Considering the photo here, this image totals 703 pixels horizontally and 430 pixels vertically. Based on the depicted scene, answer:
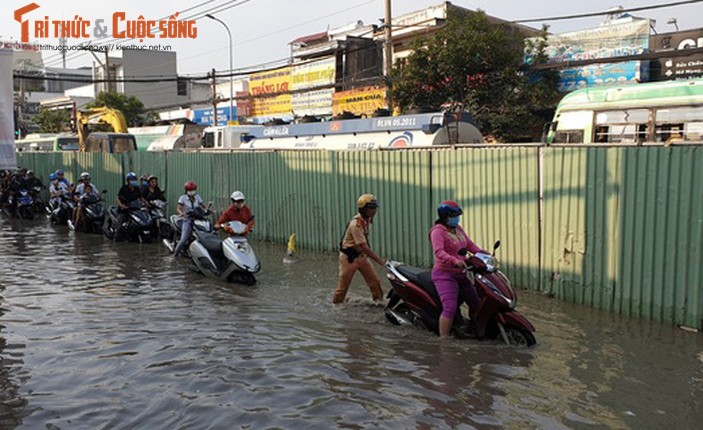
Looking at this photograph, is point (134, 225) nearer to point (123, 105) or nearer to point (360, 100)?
point (360, 100)

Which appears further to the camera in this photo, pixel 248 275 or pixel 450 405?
pixel 248 275

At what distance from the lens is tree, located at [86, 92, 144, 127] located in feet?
152

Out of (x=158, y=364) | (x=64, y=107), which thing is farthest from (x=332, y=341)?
(x=64, y=107)

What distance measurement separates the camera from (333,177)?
12.4 m

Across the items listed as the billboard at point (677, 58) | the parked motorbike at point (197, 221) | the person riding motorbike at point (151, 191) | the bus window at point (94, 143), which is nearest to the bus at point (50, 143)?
the bus window at point (94, 143)

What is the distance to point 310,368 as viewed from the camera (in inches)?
218

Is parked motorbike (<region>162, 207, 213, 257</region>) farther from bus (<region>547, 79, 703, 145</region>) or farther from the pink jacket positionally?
bus (<region>547, 79, 703, 145</region>)

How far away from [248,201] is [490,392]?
1073 centimetres

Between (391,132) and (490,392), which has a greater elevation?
(391,132)

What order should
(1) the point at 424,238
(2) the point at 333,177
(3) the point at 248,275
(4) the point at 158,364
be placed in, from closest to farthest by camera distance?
(4) the point at 158,364, (3) the point at 248,275, (1) the point at 424,238, (2) the point at 333,177

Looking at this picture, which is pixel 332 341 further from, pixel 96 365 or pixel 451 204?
pixel 96 365

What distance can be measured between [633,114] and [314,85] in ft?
78.5

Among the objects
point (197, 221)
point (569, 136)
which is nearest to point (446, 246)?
point (197, 221)

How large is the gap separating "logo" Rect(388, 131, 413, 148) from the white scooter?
651 cm
